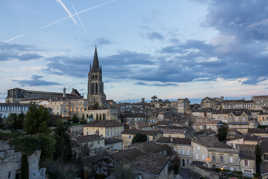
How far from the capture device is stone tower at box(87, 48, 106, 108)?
349ft

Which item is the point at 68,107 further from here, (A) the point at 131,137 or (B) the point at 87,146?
(B) the point at 87,146

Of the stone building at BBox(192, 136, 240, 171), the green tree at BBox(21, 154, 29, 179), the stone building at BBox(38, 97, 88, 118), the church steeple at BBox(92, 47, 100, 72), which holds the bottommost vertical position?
the stone building at BBox(192, 136, 240, 171)

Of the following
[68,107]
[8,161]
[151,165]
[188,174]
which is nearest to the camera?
[8,161]

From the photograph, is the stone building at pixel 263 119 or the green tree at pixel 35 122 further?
the stone building at pixel 263 119

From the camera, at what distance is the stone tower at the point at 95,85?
10625 cm

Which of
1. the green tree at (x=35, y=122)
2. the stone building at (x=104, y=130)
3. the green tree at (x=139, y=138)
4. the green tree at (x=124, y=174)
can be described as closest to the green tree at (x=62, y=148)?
the green tree at (x=35, y=122)

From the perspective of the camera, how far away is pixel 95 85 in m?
108

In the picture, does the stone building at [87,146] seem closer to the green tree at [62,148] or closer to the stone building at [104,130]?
the green tree at [62,148]

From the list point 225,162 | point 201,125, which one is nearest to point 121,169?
point 225,162

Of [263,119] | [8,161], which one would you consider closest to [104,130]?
[8,161]

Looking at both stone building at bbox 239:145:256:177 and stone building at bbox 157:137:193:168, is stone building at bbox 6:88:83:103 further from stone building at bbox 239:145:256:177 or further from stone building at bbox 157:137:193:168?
stone building at bbox 239:145:256:177

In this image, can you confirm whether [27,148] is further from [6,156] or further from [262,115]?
[262,115]

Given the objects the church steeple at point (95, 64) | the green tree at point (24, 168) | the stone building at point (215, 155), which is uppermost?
the church steeple at point (95, 64)

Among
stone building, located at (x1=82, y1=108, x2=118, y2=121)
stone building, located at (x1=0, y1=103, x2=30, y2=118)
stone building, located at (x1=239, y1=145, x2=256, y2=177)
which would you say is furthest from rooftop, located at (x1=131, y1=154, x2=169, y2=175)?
stone building, located at (x1=0, y1=103, x2=30, y2=118)
